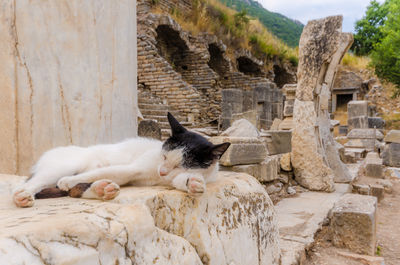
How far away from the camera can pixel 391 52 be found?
54.7 ft

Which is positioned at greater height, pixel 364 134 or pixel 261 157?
→ pixel 261 157

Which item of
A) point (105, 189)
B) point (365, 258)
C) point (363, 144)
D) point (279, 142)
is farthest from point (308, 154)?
point (363, 144)

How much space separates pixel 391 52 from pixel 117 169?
20.0 meters

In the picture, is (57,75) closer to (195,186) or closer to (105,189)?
(105,189)

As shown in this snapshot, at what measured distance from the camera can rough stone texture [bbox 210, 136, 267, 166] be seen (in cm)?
330

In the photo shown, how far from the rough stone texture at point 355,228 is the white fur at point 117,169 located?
1990 millimetres

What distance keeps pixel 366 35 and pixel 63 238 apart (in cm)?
2864

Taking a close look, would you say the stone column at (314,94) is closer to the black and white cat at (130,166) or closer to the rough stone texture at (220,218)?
the rough stone texture at (220,218)

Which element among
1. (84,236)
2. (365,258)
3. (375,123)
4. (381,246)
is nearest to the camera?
(84,236)

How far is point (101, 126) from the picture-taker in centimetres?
173

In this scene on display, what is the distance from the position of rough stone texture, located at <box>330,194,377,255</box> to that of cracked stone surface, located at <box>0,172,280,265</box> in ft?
4.81

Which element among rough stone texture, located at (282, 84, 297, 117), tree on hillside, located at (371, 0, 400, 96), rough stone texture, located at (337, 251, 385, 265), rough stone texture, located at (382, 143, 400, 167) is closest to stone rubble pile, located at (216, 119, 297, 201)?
rough stone texture, located at (337, 251, 385, 265)

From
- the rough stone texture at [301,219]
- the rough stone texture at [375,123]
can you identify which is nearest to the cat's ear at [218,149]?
the rough stone texture at [301,219]

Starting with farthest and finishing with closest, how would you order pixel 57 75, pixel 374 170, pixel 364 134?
pixel 364 134, pixel 374 170, pixel 57 75
